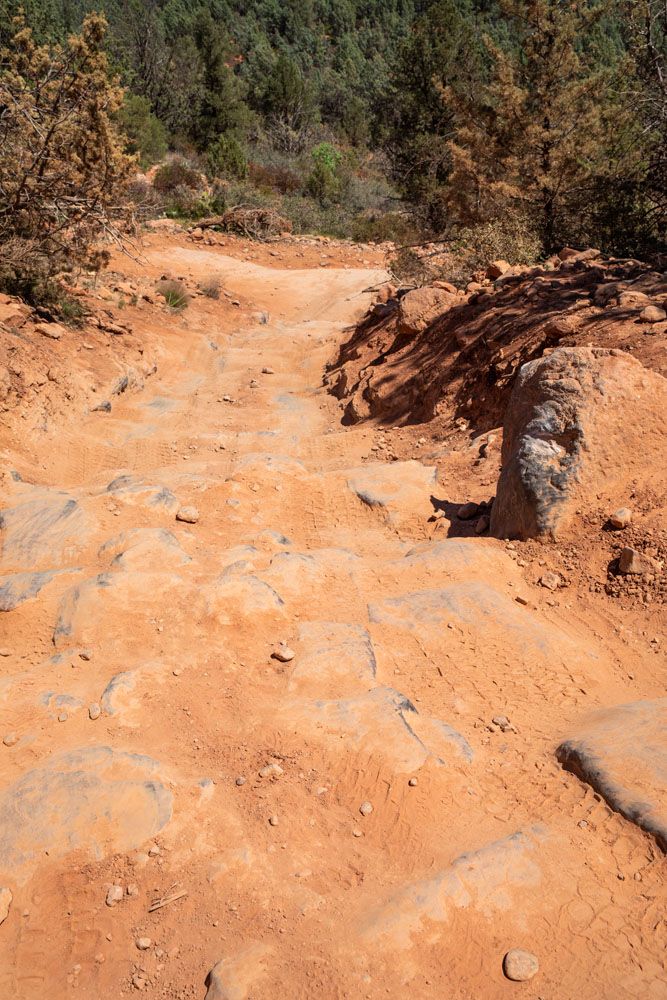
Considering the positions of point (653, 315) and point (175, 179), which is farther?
point (175, 179)

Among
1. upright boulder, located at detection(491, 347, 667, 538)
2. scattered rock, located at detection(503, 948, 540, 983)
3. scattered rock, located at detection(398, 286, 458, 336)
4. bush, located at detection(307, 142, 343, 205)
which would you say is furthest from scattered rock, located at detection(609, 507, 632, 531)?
bush, located at detection(307, 142, 343, 205)

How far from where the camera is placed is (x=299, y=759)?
268cm

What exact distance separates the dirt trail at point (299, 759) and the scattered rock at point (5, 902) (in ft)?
0.10

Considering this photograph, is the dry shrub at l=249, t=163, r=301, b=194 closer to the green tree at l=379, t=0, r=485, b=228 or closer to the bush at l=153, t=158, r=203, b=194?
the bush at l=153, t=158, r=203, b=194

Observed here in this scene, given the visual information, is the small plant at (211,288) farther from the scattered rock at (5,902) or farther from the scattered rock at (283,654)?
the scattered rock at (5,902)

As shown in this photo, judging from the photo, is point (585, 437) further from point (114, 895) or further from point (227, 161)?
point (227, 161)

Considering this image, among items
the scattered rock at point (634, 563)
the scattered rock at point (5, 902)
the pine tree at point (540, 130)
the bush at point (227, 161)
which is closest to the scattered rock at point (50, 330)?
the scattered rock at point (634, 563)

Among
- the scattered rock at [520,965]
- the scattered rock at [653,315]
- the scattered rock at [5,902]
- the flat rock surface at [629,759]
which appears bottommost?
the scattered rock at [5,902]

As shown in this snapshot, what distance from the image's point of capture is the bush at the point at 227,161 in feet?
70.1

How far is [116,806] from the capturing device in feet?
7.81

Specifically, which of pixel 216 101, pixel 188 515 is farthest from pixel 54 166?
pixel 216 101

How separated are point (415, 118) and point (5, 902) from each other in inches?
874

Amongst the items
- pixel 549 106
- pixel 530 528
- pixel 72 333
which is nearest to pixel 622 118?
pixel 549 106

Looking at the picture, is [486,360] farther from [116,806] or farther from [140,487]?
[116,806]
